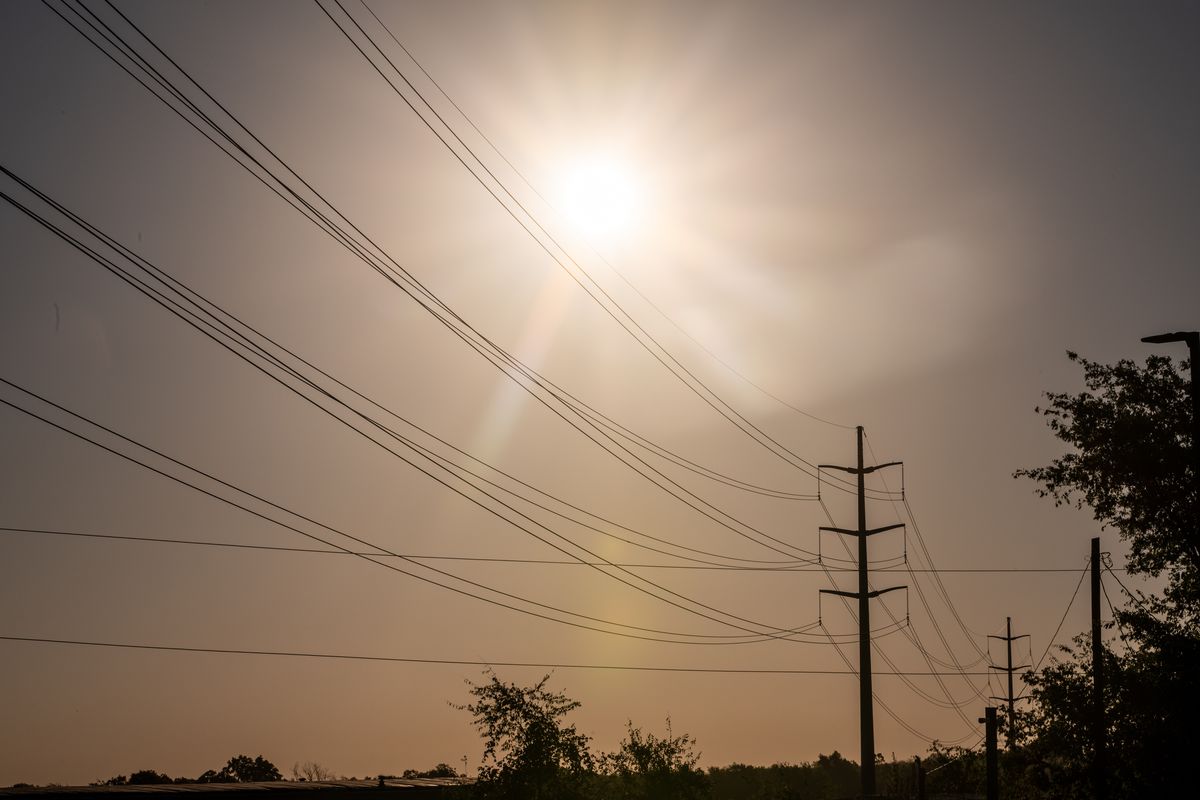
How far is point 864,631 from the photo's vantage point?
4675cm

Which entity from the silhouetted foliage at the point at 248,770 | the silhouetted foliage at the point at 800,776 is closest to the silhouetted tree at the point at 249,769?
the silhouetted foliage at the point at 248,770

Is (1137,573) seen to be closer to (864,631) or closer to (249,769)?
(864,631)

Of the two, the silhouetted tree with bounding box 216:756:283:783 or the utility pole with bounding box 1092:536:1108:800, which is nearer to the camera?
the utility pole with bounding box 1092:536:1108:800

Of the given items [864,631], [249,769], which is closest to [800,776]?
[249,769]

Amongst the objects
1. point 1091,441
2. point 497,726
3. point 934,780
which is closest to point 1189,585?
point 1091,441

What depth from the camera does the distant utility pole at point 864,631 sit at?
44344mm

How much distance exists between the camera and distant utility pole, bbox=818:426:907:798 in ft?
145

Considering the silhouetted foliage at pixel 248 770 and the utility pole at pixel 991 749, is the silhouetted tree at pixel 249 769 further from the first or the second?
the utility pole at pixel 991 749

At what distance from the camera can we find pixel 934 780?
10769cm

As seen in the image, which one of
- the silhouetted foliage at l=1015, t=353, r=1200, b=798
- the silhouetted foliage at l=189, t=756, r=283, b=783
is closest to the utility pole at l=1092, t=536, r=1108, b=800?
the silhouetted foliage at l=1015, t=353, r=1200, b=798

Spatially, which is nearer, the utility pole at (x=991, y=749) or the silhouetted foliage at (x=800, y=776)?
the utility pole at (x=991, y=749)

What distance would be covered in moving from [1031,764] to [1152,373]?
15.3 m

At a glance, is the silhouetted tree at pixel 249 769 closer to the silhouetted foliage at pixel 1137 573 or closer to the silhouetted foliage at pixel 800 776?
the silhouetted foliage at pixel 800 776

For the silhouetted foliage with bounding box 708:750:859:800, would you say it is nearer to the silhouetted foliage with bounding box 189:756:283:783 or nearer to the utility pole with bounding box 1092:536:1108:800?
the silhouetted foliage with bounding box 189:756:283:783
